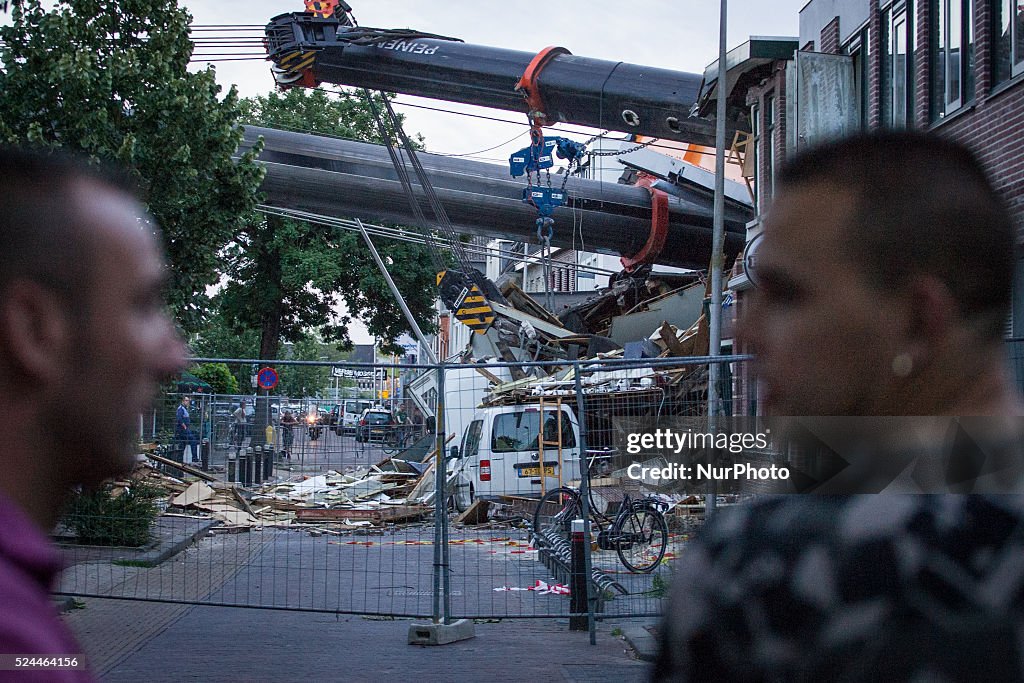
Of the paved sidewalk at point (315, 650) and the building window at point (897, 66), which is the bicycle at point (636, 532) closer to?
the paved sidewalk at point (315, 650)

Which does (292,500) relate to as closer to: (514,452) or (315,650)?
(315,650)

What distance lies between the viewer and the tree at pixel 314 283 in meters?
41.6

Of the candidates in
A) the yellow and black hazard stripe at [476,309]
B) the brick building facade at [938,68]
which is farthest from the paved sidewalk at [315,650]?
the yellow and black hazard stripe at [476,309]

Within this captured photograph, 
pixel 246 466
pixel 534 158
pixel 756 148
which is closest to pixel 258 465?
pixel 246 466

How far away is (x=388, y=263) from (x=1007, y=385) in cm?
4191

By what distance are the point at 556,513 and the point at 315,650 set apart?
9.59 ft

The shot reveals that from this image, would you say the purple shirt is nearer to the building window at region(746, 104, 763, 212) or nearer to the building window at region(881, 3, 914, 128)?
the building window at region(881, 3, 914, 128)

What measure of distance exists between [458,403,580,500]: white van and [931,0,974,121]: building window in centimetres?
679

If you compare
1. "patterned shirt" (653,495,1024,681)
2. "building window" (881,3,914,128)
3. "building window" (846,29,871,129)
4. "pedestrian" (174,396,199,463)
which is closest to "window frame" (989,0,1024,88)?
"building window" (881,3,914,128)

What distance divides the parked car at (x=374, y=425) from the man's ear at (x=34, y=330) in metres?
7.33

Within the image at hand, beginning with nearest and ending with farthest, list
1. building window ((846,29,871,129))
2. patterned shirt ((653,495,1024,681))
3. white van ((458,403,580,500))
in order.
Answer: patterned shirt ((653,495,1024,681)) → white van ((458,403,580,500)) → building window ((846,29,871,129))

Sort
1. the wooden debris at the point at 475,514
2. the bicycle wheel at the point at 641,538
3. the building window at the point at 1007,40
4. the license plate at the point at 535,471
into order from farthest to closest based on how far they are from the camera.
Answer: the building window at the point at 1007,40, the license plate at the point at 535,471, the wooden debris at the point at 475,514, the bicycle wheel at the point at 641,538

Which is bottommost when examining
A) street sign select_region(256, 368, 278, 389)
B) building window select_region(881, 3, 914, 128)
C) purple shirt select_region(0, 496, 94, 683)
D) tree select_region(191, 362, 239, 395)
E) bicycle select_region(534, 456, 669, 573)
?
bicycle select_region(534, 456, 669, 573)

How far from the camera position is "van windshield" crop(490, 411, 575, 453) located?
10.1 metres
